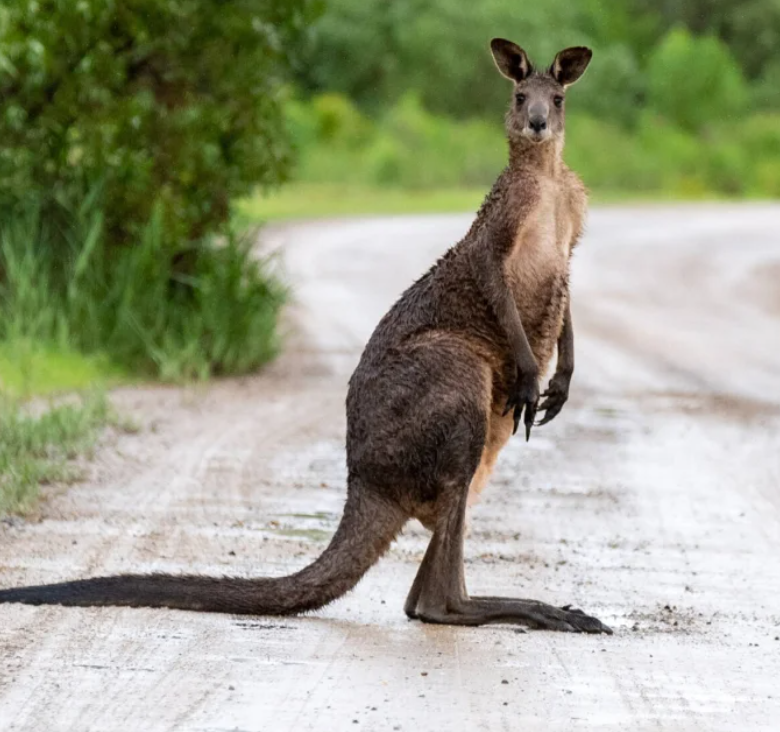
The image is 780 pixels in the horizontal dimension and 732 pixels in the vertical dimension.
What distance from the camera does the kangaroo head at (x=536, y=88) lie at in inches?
223

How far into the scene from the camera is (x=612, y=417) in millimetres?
10938

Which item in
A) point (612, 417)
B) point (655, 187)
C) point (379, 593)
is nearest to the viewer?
point (379, 593)

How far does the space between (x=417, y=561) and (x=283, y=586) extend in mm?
1306

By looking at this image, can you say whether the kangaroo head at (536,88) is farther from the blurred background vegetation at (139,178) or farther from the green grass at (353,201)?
the green grass at (353,201)

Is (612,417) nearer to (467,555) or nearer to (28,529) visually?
(467,555)

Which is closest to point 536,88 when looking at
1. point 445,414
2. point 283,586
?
point 445,414

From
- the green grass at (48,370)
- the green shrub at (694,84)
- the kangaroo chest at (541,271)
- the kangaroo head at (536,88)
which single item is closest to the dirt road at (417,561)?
the green grass at (48,370)

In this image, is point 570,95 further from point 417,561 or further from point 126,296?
point 417,561

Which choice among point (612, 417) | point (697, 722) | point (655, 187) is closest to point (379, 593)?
point (697, 722)

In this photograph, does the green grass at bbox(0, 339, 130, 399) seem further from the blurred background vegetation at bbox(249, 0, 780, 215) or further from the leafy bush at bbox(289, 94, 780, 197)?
the leafy bush at bbox(289, 94, 780, 197)

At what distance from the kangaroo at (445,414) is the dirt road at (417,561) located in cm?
8

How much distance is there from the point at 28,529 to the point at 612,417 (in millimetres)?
5050

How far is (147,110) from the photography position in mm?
12148

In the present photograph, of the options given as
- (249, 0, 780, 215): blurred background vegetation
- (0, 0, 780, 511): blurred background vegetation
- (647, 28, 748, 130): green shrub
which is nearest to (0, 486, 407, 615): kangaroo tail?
(0, 0, 780, 511): blurred background vegetation
